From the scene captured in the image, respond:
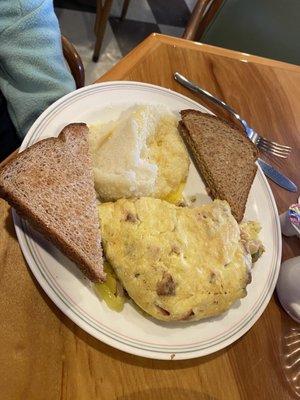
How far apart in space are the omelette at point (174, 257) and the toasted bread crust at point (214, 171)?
6.4 inches

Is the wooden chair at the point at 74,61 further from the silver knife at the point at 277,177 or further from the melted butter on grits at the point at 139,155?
the silver knife at the point at 277,177

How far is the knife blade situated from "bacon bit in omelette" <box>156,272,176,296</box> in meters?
0.55

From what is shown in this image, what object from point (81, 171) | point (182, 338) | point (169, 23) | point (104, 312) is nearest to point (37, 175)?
point (81, 171)

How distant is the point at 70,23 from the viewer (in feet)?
8.36

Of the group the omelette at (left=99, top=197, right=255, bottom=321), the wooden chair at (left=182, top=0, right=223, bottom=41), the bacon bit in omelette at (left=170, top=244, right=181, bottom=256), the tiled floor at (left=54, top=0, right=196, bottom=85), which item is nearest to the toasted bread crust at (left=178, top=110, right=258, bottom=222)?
the omelette at (left=99, top=197, right=255, bottom=321)

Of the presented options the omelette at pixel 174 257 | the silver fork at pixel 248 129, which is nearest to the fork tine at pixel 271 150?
the silver fork at pixel 248 129

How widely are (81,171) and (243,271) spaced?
0.42 m

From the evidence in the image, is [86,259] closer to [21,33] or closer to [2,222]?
[2,222]

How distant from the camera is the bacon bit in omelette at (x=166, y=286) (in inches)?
31.6

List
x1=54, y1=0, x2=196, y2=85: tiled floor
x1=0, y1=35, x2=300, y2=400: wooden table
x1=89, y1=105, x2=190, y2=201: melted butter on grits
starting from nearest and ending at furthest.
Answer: x1=0, y1=35, x2=300, y2=400: wooden table → x1=89, y1=105, x2=190, y2=201: melted butter on grits → x1=54, y1=0, x2=196, y2=85: tiled floor

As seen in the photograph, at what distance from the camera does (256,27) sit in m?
1.71

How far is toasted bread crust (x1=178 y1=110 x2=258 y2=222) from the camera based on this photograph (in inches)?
42.3

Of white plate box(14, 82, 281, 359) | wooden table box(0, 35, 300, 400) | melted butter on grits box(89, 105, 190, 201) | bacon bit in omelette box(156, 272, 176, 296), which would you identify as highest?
melted butter on grits box(89, 105, 190, 201)

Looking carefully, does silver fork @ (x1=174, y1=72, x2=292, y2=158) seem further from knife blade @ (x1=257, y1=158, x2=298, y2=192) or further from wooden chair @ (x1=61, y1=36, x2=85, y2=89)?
wooden chair @ (x1=61, y1=36, x2=85, y2=89)
